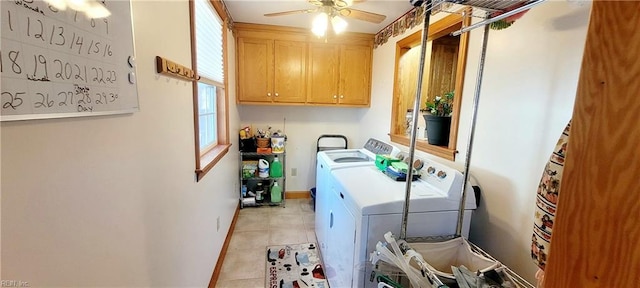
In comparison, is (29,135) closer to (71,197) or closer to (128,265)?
(71,197)

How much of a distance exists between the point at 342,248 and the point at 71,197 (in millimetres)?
1431

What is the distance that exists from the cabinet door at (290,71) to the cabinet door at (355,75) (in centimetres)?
49

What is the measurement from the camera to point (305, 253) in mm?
2488

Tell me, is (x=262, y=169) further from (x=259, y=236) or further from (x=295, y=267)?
(x=295, y=267)

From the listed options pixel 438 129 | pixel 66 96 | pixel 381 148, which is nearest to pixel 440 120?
pixel 438 129

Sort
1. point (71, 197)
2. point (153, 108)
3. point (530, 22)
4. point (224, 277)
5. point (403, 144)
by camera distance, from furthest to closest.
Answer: point (403, 144), point (224, 277), point (530, 22), point (153, 108), point (71, 197)

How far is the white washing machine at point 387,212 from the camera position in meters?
1.40

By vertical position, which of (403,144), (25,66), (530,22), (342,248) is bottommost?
(342,248)

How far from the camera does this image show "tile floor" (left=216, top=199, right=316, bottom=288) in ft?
A: 7.00

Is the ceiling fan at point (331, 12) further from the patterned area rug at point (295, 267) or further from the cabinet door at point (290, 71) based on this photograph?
the patterned area rug at point (295, 267)

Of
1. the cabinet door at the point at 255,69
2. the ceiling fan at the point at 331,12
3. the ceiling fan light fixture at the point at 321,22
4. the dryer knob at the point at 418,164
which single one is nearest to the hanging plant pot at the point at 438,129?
the dryer knob at the point at 418,164

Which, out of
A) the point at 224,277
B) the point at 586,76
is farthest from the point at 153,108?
the point at 224,277

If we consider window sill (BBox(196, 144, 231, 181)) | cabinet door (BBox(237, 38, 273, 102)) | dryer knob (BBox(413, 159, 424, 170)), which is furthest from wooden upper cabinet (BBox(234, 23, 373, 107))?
dryer knob (BBox(413, 159, 424, 170))

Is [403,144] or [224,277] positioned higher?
[403,144]
